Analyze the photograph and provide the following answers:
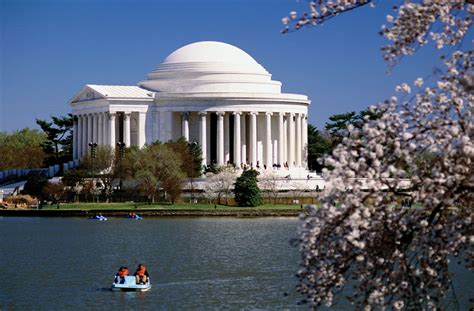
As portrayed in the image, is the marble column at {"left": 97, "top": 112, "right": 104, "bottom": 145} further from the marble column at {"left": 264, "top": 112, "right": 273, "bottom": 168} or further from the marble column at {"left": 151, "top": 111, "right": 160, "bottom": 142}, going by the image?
the marble column at {"left": 264, "top": 112, "right": 273, "bottom": 168}

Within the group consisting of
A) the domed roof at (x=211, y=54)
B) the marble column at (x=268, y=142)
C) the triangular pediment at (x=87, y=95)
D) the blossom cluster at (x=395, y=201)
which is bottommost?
the blossom cluster at (x=395, y=201)

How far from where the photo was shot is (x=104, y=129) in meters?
120

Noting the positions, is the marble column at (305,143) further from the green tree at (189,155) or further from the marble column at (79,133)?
the marble column at (79,133)

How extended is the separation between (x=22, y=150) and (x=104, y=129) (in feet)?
115

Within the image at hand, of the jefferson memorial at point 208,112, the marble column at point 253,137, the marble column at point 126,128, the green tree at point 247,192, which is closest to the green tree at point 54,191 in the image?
the green tree at point 247,192

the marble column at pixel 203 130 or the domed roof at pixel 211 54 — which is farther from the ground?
the domed roof at pixel 211 54

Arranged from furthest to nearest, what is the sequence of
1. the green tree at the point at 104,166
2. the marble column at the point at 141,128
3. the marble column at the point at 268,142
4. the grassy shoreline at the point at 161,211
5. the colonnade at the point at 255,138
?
the marble column at the point at 268,142
the marble column at the point at 141,128
the colonnade at the point at 255,138
the green tree at the point at 104,166
the grassy shoreline at the point at 161,211

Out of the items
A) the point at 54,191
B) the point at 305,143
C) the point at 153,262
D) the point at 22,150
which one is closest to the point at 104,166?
the point at 54,191

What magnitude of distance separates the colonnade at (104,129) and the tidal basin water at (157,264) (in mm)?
36049

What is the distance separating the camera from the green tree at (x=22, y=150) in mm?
143375

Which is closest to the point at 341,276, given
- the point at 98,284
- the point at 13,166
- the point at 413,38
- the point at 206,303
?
the point at 413,38

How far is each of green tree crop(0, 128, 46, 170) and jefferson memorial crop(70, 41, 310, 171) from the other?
1892cm

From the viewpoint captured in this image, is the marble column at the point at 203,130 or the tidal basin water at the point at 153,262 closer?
the tidal basin water at the point at 153,262

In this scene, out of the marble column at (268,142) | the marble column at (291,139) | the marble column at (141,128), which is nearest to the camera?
the marble column at (141,128)
